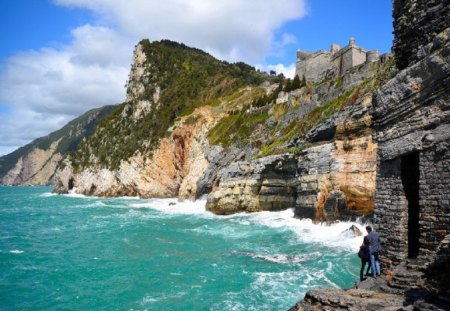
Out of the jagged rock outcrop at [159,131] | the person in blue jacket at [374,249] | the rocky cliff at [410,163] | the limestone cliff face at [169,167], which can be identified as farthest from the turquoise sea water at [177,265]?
the limestone cliff face at [169,167]

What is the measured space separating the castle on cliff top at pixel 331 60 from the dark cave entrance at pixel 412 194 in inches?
1335

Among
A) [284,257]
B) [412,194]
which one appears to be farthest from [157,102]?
[412,194]

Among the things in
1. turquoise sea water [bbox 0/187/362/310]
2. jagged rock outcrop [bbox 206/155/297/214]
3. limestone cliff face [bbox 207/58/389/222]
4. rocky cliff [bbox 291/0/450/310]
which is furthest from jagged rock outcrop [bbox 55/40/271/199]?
rocky cliff [bbox 291/0/450/310]

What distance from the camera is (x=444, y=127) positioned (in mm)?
11078

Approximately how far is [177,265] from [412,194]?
12.6 metres

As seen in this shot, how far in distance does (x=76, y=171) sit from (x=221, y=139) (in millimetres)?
56288

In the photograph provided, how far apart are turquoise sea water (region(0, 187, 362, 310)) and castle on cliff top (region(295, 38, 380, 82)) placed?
24.3 m

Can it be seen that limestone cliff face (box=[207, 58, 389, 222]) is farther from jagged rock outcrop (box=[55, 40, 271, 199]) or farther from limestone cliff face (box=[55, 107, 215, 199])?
limestone cliff face (box=[55, 107, 215, 199])

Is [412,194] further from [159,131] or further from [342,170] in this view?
[159,131]

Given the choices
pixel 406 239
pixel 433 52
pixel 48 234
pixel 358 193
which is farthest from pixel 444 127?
pixel 48 234

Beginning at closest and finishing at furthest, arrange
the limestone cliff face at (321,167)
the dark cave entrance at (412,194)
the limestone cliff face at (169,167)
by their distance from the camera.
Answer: the dark cave entrance at (412,194), the limestone cliff face at (321,167), the limestone cliff face at (169,167)

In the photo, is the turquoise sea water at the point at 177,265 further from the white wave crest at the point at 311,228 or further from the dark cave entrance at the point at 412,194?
the dark cave entrance at the point at 412,194

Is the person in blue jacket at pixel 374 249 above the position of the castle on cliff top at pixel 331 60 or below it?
below

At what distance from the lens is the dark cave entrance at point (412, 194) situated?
12305 mm
